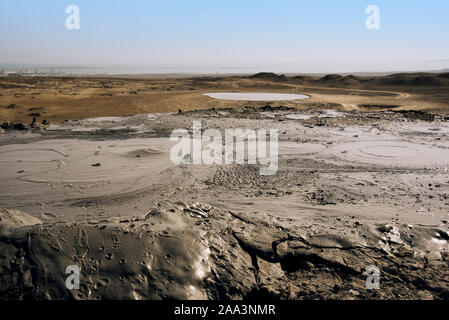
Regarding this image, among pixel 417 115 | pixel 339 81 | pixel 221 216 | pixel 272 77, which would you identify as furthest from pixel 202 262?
pixel 272 77

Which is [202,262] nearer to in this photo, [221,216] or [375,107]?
Answer: [221,216]

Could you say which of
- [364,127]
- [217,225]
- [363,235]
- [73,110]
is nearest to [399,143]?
[364,127]

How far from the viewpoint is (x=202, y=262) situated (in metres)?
3.27

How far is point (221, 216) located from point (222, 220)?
15 cm

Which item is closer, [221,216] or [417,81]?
[221,216]

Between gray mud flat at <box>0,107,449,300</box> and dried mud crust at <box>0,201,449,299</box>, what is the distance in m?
0.01

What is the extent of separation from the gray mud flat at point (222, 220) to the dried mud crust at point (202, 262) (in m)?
0.01

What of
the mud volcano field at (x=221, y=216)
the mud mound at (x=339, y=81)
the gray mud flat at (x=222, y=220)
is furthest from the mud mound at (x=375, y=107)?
the mud mound at (x=339, y=81)

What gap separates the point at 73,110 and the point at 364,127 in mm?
12201

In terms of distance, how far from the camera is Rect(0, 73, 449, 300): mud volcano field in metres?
3.12

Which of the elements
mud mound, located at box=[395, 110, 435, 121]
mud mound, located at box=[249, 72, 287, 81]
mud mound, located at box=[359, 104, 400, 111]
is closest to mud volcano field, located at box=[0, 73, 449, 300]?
mud mound, located at box=[395, 110, 435, 121]

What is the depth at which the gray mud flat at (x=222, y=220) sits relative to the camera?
3109 mm

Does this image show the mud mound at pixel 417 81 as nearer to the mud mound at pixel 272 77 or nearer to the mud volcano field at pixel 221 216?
the mud mound at pixel 272 77
